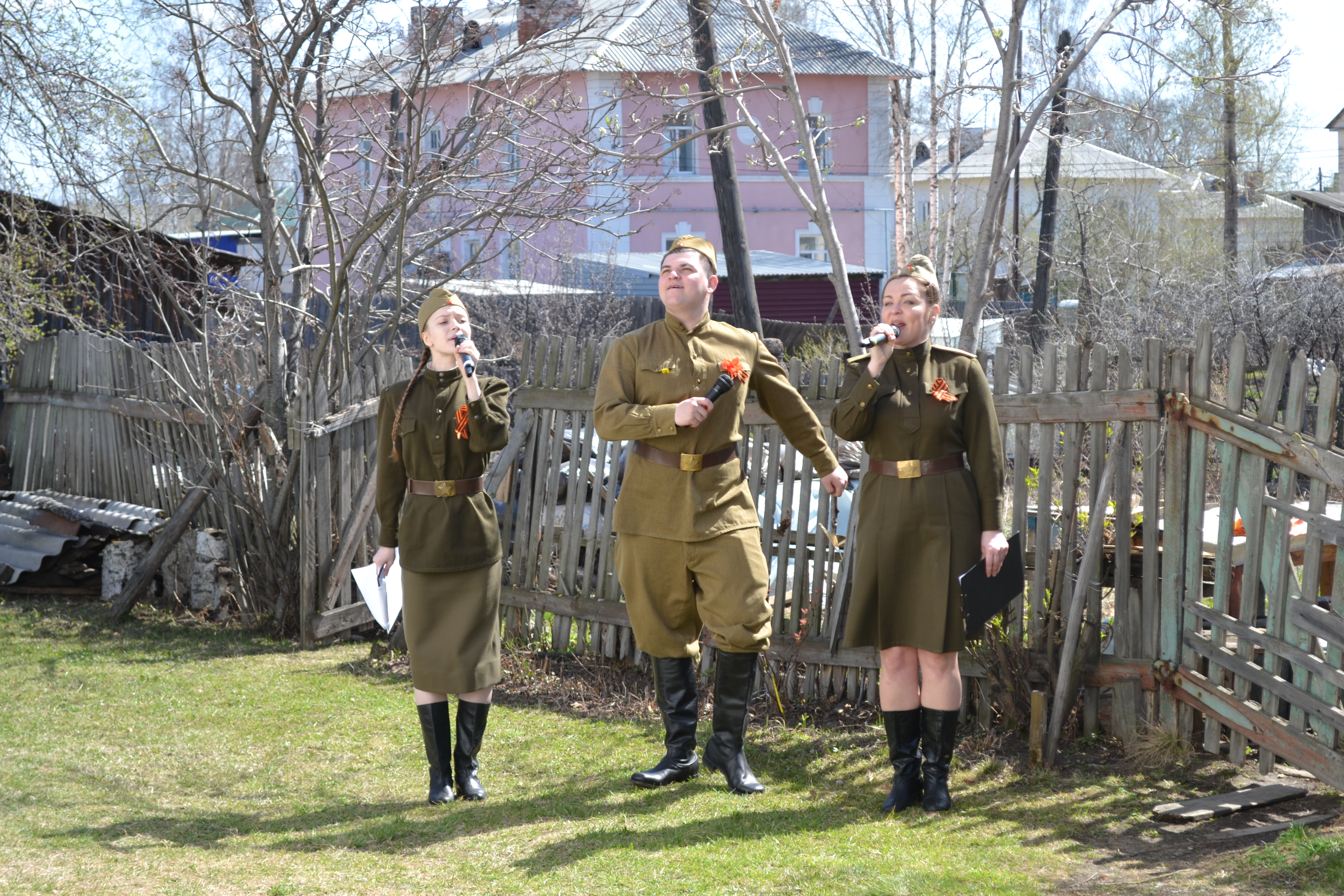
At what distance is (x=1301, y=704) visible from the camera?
401cm

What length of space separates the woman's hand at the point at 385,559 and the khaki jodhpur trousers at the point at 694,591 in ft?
2.90

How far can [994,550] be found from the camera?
3.97m

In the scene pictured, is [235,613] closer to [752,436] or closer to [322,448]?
[322,448]

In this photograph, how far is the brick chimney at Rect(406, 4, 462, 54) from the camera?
6348mm

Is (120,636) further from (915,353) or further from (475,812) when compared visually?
(915,353)

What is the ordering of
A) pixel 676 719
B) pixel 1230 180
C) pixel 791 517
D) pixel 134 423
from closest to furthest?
pixel 676 719 → pixel 791 517 → pixel 134 423 → pixel 1230 180

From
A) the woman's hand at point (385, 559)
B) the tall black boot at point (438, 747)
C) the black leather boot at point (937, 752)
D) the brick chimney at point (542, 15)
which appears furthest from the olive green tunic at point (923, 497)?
the brick chimney at point (542, 15)

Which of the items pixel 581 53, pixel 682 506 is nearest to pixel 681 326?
pixel 682 506

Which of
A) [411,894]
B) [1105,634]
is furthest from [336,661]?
[1105,634]

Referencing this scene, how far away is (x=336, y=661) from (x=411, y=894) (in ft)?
11.1

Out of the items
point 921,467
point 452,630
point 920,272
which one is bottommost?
point 452,630

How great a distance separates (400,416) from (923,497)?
1927 mm

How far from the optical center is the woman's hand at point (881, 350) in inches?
157

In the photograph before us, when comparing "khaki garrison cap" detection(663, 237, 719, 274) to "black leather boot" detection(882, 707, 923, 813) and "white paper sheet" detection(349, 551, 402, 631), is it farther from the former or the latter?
"black leather boot" detection(882, 707, 923, 813)
